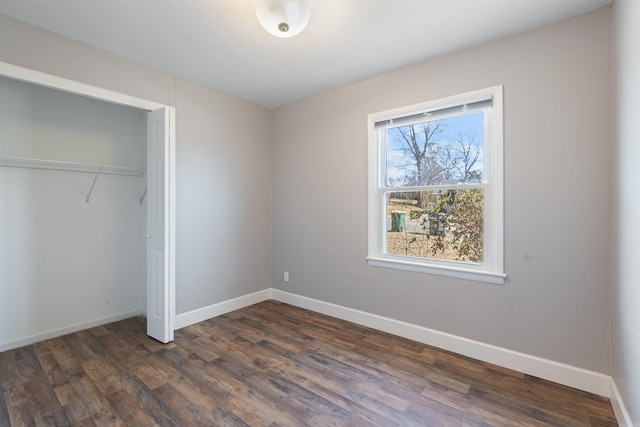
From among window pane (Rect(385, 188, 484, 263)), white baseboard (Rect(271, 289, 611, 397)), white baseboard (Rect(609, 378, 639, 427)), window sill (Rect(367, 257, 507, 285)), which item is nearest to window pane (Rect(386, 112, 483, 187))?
window pane (Rect(385, 188, 484, 263))

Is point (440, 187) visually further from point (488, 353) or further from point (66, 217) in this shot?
point (66, 217)

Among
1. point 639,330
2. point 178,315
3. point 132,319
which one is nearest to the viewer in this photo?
point 639,330

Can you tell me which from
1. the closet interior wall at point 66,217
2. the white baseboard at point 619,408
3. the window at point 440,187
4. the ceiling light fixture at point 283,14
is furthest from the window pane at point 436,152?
the closet interior wall at point 66,217

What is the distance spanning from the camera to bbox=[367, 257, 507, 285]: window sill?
2387mm

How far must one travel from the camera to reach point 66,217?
9.69ft

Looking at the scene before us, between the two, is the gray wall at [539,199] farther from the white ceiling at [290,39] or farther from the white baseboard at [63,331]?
the white baseboard at [63,331]

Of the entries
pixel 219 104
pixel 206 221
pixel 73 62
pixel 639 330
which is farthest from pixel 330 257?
pixel 73 62

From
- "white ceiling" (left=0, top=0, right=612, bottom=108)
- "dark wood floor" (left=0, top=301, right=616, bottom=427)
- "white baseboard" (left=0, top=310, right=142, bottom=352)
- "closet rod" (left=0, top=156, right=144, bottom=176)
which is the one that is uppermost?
"white ceiling" (left=0, top=0, right=612, bottom=108)

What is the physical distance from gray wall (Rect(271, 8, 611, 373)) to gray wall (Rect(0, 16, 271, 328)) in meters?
1.54

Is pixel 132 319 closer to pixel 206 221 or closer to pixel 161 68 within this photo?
pixel 206 221

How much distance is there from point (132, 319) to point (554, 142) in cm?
439

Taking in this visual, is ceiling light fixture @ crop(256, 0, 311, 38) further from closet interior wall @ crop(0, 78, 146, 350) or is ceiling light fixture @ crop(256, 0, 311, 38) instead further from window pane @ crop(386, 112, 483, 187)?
closet interior wall @ crop(0, 78, 146, 350)

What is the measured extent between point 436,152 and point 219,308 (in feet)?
9.67

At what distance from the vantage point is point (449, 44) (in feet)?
7.97
